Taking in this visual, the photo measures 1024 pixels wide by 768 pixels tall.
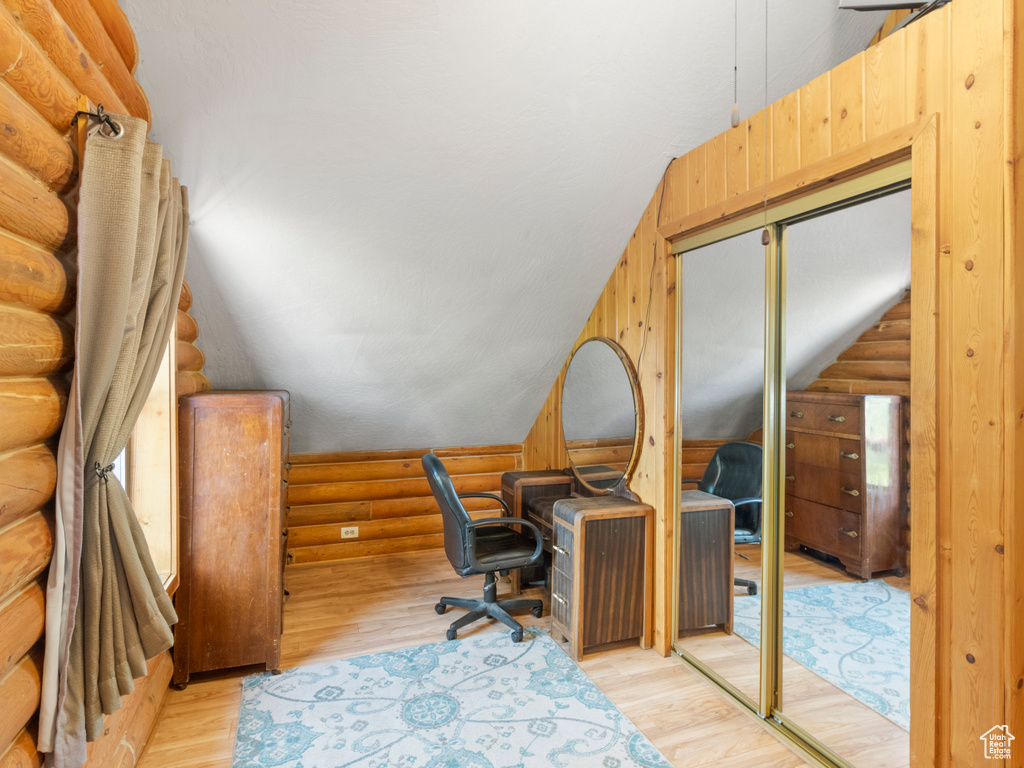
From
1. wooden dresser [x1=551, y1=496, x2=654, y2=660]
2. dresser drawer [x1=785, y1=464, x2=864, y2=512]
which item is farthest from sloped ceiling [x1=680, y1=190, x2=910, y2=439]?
wooden dresser [x1=551, y1=496, x2=654, y2=660]

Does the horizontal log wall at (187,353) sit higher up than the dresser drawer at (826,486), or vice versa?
the horizontal log wall at (187,353)

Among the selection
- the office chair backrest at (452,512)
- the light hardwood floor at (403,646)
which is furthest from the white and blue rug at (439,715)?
the office chair backrest at (452,512)

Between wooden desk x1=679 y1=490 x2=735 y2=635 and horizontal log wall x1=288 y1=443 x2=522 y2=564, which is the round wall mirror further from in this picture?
horizontal log wall x1=288 y1=443 x2=522 y2=564

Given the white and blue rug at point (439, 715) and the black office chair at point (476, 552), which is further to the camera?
the black office chair at point (476, 552)

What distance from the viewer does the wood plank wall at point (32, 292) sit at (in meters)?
1.17

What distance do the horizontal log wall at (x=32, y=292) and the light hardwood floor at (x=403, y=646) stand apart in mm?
1189

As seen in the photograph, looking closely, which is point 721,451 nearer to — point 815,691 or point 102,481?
point 815,691

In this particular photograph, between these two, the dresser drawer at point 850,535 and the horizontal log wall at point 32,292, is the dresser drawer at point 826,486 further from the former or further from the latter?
the horizontal log wall at point 32,292

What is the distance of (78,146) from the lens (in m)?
1.47

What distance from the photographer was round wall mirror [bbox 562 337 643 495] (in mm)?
3199

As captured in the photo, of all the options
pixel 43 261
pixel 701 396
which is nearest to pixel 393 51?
pixel 43 261

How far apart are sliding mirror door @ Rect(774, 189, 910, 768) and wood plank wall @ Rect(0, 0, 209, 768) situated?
7.68 ft

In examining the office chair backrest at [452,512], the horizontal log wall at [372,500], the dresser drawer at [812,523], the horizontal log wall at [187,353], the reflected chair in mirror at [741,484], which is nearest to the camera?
the dresser drawer at [812,523]

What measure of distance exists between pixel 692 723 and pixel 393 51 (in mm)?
2914
